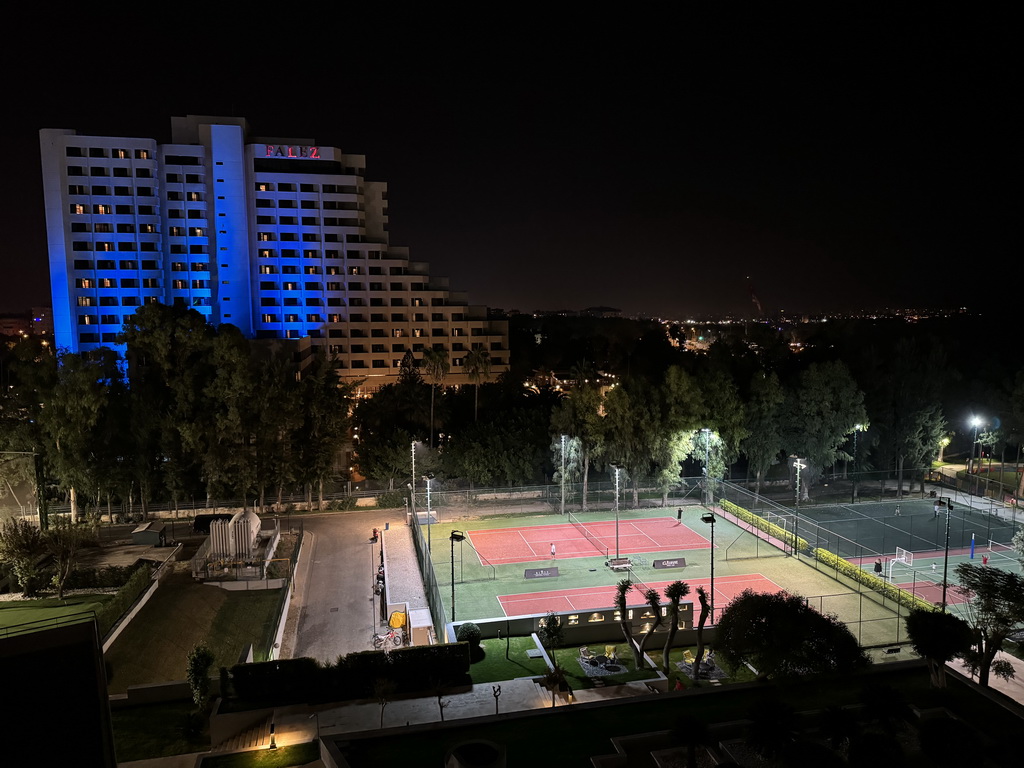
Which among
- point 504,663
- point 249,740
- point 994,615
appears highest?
point 994,615

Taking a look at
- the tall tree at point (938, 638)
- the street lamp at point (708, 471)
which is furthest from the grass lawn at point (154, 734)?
the street lamp at point (708, 471)

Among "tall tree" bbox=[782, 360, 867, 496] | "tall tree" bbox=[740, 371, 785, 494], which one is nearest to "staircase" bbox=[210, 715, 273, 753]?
"tall tree" bbox=[740, 371, 785, 494]

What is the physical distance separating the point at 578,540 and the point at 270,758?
72.0ft

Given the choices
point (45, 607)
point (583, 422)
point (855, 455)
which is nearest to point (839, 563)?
point (583, 422)

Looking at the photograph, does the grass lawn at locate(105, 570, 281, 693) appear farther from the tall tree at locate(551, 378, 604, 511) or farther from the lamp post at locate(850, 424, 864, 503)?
the lamp post at locate(850, 424, 864, 503)

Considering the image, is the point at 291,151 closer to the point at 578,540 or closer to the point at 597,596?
the point at 578,540

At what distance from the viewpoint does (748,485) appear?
44.7 meters

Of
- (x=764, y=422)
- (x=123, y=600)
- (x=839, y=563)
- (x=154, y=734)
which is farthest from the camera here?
(x=764, y=422)

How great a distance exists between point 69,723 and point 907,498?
149 ft

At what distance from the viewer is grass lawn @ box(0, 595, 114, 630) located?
23.8 meters

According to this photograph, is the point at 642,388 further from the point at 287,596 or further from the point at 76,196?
the point at 76,196

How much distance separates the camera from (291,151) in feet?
225

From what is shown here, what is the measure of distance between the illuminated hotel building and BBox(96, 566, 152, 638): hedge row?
37694mm

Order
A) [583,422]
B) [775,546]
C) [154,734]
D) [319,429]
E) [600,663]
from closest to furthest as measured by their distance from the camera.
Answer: [154,734] < [600,663] < [775,546] < [319,429] < [583,422]
